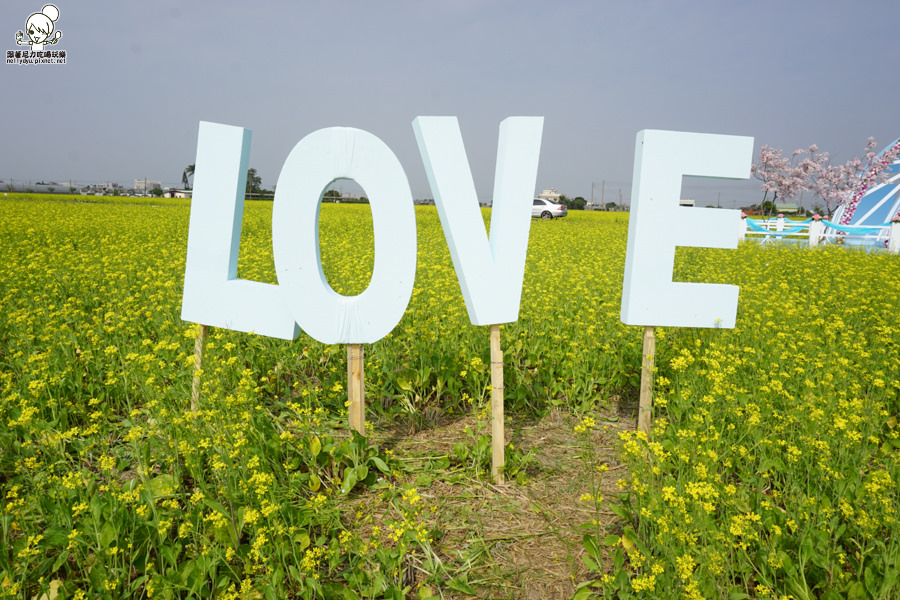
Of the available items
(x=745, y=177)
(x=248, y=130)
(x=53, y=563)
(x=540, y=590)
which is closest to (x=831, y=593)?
(x=540, y=590)

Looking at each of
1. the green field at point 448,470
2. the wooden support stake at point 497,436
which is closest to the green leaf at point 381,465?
the green field at point 448,470

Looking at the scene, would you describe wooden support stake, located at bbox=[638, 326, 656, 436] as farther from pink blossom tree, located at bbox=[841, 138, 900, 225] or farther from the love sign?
pink blossom tree, located at bbox=[841, 138, 900, 225]

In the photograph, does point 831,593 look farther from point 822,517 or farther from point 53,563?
point 53,563

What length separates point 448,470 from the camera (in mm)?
2812

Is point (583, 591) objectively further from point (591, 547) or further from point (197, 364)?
point (197, 364)

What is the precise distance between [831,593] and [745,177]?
2249mm

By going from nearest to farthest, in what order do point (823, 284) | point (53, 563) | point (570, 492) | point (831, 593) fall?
point (831, 593)
point (53, 563)
point (570, 492)
point (823, 284)

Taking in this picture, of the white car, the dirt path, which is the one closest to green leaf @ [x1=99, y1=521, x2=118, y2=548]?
the dirt path

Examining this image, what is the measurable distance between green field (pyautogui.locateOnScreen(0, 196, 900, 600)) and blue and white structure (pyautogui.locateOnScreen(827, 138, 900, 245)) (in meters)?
19.7

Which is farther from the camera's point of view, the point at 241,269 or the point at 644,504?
the point at 241,269

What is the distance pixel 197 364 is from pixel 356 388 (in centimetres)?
104

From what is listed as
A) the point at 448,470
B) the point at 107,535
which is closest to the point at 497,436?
the point at 448,470

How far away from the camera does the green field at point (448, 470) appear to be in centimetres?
187

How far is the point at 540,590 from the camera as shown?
198cm
